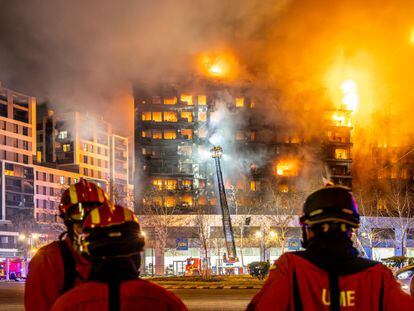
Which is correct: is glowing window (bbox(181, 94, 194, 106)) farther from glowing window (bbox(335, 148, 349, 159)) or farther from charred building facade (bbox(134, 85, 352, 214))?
glowing window (bbox(335, 148, 349, 159))

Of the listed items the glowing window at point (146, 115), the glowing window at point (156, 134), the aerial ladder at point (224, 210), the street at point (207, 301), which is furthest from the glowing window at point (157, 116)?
the street at point (207, 301)

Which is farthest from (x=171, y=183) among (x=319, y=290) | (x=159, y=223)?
(x=319, y=290)

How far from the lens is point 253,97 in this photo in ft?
273

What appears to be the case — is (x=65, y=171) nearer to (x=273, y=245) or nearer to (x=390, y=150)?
(x=273, y=245)

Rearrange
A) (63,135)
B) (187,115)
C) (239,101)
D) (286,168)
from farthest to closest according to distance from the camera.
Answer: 1. (63,135)
2. (187,115)
3. (239,101)
4. (286,168)

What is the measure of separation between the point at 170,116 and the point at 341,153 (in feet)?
86.7

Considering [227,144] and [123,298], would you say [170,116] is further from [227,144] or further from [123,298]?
[123,298]

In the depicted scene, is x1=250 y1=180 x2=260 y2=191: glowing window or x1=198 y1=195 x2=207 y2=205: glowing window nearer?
x1=198 y1=195 x2=207 y2=205: glowing window

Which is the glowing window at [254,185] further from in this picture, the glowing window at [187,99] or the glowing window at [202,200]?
the glowing window at [187,99]

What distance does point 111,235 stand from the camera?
268 cm

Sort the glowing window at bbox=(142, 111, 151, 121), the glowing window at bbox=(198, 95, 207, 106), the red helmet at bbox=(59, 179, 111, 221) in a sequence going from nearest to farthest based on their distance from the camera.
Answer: the red helmet at bbox=(59, 179, 111, 221) → the glowing window at bbox=(142, 111, 151, 121) → the glowing window at bbox=(198, 95, 207, 106)

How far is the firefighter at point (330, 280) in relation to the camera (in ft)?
8.56

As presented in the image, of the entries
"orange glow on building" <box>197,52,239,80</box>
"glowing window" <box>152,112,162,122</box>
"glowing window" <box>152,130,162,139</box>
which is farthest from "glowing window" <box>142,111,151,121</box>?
"orange glow on building" <box>197,52,239,80</box>

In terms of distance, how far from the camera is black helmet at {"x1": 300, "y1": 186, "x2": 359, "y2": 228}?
2758 millimetres
